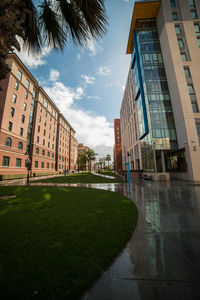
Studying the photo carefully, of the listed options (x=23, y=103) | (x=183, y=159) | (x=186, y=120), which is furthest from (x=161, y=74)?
(x=23, y=103)

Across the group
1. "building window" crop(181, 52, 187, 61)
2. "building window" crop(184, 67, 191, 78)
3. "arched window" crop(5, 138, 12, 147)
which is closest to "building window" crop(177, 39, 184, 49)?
"building window" crop(181, 52, 187, 61)

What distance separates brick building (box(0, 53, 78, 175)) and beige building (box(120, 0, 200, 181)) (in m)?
23.7

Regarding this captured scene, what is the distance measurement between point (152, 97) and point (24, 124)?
28651 millimetres

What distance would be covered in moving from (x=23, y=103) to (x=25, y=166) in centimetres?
1425

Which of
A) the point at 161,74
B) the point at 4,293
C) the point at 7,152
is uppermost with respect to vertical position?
the point at 161,74

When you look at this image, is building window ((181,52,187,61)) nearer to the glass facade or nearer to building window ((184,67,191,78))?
building window ((184,67,191,78))

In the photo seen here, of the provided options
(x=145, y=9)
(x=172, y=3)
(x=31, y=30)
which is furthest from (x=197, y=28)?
(x=31, y=30)

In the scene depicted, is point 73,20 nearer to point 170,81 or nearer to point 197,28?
point 170,81

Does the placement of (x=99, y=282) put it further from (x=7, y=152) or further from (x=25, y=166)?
(x=25, y=166)

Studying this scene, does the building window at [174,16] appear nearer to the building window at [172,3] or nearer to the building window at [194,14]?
the building window at [172,3]

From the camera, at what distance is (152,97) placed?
24750 mm

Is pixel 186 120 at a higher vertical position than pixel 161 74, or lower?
lower

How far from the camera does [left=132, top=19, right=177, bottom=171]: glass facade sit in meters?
23.1

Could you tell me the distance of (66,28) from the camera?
339 cm
